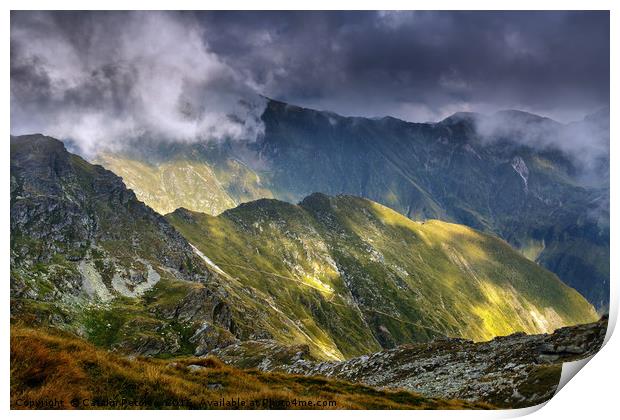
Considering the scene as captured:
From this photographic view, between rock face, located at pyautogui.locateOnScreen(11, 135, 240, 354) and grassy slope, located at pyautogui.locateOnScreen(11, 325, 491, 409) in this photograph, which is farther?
rock face, located at pyautogui.locateOnScreen(11, 135, 240, 354)

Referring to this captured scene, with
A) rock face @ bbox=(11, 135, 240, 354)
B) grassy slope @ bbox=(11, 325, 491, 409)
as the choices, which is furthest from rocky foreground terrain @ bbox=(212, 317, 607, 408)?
rock face @ bbox=(11, 135, 240, 354)

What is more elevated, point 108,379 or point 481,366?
point 108,379

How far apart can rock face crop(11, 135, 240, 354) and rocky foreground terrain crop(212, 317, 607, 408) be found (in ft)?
197

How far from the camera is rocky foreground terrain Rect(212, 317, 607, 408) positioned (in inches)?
800

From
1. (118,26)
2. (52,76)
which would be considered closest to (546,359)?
(118,26)

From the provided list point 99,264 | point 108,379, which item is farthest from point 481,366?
point 99,264

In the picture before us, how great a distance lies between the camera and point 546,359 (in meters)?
24.5

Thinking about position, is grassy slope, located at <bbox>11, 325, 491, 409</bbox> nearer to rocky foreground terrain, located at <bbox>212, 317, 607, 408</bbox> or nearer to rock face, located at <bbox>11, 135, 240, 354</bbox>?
rocky foreground terrain, located at <bbox>212, 317, 607, 408</bbox>

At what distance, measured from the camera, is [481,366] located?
1073 inches

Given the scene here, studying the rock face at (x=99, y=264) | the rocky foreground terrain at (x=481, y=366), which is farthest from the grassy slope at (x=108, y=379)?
the rock face at (x=99, y=264)

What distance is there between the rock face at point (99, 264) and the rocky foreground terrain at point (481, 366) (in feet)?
197

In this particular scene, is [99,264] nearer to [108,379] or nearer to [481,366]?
[481,366]

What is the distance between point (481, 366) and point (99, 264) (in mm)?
123320

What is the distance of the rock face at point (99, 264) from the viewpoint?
323 feet
